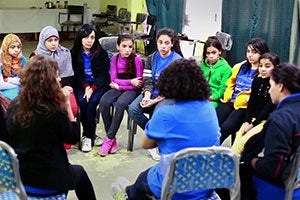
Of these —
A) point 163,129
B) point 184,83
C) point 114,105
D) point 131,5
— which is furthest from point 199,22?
point 163,129

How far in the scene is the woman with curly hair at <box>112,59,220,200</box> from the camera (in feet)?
5.96

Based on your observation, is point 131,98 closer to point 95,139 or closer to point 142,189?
point 95,139

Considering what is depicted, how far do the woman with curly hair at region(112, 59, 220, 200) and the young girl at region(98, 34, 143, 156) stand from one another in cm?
148

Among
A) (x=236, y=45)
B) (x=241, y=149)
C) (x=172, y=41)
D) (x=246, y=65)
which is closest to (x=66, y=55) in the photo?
(x=172, y=41)

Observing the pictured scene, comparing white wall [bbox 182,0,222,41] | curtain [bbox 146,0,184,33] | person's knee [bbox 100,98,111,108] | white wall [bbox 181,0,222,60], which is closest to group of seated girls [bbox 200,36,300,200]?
person's knee [bbox 100,98,111,108]

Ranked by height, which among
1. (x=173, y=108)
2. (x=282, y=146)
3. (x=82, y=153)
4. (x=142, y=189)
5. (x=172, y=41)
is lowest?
(x=82, y=153)

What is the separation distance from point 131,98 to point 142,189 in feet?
5.09

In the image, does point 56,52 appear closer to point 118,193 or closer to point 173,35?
point 173,35

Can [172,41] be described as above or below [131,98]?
above

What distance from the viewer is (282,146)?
1824 millimetres

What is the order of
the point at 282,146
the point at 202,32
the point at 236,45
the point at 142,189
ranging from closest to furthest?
1. the point at 282,146
2. the point at 142,189
3. the point at 236,45
4. the point at 202,32

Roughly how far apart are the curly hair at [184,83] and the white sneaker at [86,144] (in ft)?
5.53

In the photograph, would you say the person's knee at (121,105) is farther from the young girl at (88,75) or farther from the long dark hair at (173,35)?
the long dark hair at (173,35)

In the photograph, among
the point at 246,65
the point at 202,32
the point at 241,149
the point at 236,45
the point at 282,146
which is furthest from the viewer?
the point at 202,32
